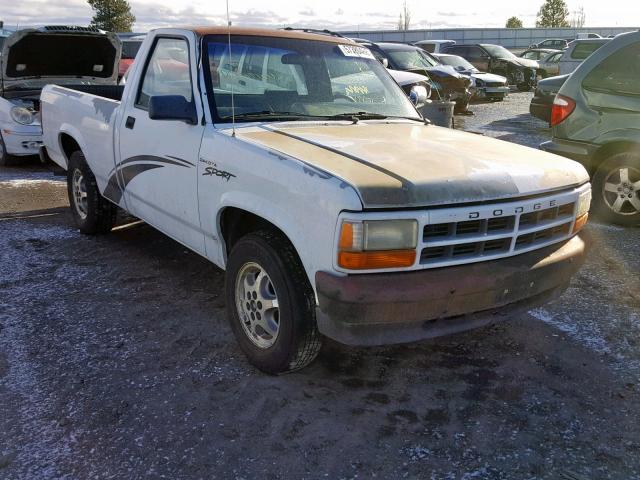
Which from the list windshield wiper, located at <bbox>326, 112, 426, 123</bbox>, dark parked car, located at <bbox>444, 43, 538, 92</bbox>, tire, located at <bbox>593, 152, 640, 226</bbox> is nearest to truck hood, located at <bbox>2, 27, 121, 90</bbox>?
windshield wiper, located at <bbox>326, 112, 426, 123</bbox>

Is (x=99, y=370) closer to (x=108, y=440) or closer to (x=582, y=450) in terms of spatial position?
(x=108, y=440)

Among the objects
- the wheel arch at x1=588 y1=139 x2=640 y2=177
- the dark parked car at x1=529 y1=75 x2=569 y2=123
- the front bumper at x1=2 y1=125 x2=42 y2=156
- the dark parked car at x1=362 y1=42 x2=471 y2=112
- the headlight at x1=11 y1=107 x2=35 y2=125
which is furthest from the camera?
the dark parked car at x1=362 y1=42 x2=471 y2=112

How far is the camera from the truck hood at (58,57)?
8180mm

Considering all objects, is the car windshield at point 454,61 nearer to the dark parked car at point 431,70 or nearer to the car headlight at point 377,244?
the dark parked car at point 431,70

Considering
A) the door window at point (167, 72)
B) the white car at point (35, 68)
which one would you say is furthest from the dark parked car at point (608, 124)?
the white car at point (35, 68)

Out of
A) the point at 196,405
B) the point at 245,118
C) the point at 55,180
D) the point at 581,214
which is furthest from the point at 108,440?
the point at 55,180

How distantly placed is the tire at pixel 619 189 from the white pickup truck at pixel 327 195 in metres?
2.54

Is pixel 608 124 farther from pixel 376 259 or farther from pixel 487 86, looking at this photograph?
pixel 487 86

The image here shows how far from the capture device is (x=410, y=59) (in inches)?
565

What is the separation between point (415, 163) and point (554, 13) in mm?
63799

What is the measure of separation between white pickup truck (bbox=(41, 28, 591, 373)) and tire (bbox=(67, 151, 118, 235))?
888 millimetres

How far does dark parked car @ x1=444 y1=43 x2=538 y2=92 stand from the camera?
73.0 ft

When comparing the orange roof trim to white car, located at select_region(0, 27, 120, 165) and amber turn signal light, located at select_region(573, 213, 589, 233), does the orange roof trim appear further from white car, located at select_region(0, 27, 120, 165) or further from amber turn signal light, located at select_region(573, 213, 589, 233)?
white car, located at select_region(0, 27, 120, 165)

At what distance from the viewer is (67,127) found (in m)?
5.73
